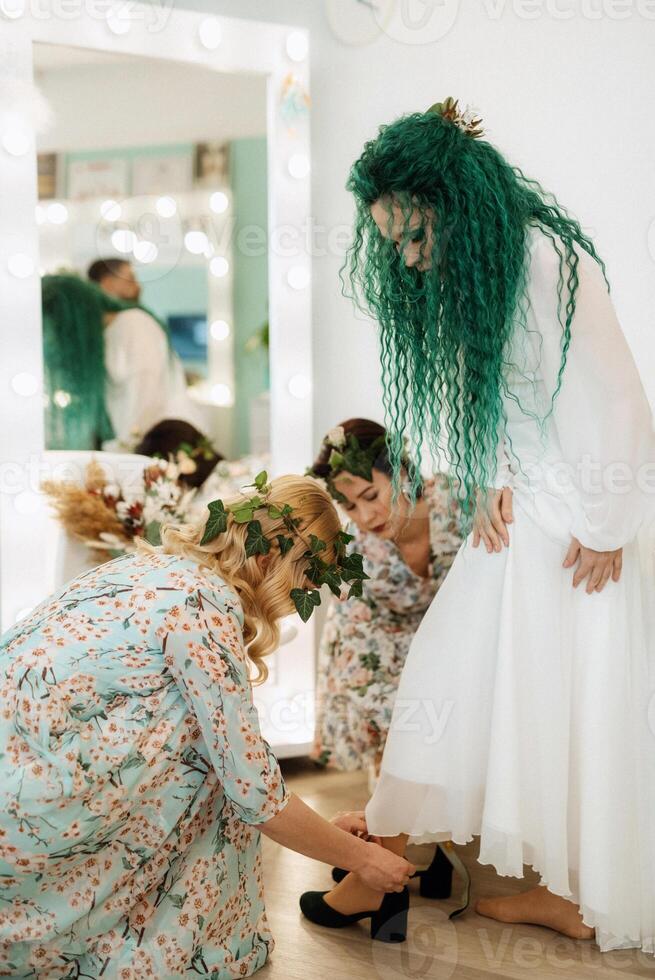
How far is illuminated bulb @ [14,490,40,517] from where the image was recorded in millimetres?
2256

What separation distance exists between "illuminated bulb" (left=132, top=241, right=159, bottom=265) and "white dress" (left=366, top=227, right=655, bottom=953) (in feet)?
3.93

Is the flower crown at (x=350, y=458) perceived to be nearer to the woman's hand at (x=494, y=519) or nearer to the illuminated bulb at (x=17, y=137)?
the woman's hand at (x=494, y=519)

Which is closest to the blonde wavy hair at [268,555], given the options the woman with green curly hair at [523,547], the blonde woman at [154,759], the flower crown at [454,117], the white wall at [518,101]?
the blonde woman at [154,759]

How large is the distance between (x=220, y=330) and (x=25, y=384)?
1.71 ft

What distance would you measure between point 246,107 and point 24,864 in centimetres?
187

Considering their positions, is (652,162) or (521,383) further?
(652,162)

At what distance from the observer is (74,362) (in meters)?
2.34

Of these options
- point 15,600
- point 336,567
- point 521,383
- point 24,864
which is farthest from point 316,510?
point 15,600

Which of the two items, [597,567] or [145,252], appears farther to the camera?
[145,252]

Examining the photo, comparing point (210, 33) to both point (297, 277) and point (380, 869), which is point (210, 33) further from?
point (380, 869)

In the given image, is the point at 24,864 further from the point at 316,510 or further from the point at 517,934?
the point at 517,934

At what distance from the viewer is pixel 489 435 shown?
1583 millimetres

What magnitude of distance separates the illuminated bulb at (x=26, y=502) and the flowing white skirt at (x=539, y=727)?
3.49 feet

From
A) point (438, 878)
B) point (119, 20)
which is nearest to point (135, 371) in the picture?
point (119, 20)
